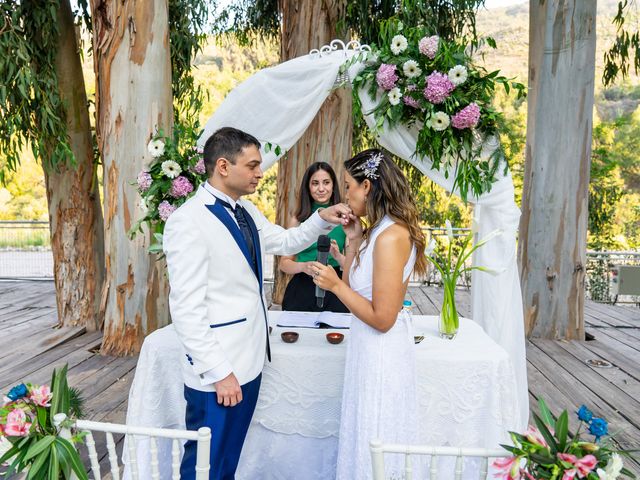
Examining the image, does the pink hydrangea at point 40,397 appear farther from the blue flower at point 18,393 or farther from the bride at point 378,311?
the bride at point 378,311

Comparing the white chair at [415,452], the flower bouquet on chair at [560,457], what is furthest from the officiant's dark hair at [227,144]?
the flower bouquet on chair at [560,457]

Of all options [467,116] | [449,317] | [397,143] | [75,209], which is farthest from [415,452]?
[75,209]

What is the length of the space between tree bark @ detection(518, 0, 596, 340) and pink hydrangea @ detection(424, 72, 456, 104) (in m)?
2.96

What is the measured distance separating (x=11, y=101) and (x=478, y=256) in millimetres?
4216

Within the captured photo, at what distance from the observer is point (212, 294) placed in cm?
191

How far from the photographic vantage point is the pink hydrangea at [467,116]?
118 inches

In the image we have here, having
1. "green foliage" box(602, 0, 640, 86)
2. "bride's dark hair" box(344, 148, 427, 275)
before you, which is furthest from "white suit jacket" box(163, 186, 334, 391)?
A: "green foliage" box(602, 0, 640, 86)

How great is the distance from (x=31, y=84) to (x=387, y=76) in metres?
3.37

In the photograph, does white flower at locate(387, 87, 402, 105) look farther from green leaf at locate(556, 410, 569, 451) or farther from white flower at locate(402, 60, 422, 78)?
green leaf at locate(556, 410, 569, 451)

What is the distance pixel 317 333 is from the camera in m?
2.78

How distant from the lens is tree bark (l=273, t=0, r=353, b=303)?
20.0 ft

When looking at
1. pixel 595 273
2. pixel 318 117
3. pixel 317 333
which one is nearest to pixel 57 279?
→ pixel 318 117

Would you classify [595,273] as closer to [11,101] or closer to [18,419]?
[11,101]

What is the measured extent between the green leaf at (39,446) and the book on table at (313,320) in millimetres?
1663
